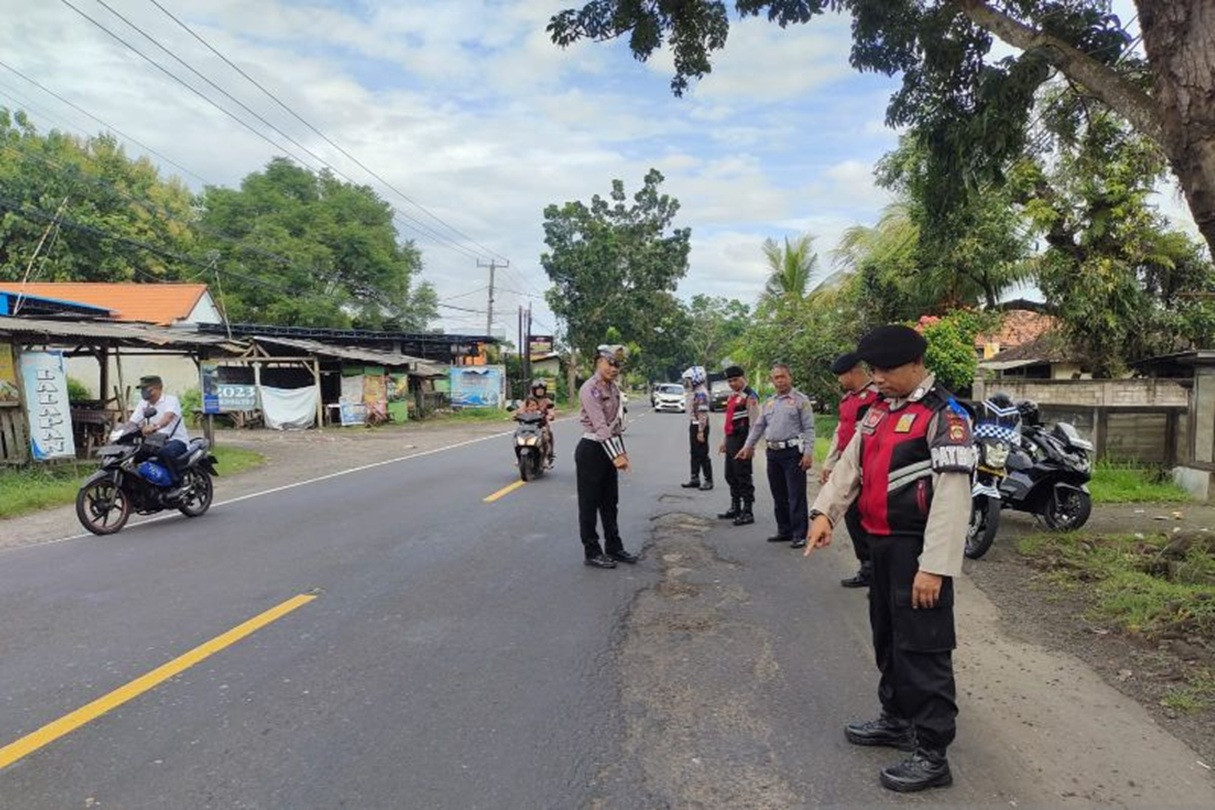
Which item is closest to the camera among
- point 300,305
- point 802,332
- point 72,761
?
point 72,761

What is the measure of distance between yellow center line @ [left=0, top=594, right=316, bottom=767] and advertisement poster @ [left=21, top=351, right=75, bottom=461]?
419 inches

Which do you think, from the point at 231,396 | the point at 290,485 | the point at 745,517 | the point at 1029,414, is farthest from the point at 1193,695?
the point at 231,396

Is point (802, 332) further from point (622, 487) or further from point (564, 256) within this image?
point (564, 256)

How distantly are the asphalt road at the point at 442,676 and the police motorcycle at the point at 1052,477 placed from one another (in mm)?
2188

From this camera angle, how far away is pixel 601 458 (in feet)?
23.2

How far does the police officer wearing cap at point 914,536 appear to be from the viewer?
123 inches

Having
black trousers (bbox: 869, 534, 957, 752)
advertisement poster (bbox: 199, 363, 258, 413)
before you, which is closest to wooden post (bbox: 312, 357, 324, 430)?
advertisement poster (bbox: 199, 363, 258, 413)

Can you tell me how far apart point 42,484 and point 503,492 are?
23.2 ft

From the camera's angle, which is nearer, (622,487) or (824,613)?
(824,613)

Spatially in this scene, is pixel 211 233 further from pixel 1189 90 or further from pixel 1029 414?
pixel 1189 90

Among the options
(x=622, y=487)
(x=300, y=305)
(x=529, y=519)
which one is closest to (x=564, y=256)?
(x=300, y=305)

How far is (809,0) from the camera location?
8.17 metres

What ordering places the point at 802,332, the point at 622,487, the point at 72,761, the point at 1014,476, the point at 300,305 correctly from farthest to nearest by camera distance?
the point at 300,305 < the point at 802,332 < the point at 622,487 < the point at 1014,476 < the point at 72,761

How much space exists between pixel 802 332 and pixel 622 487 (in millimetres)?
13225
